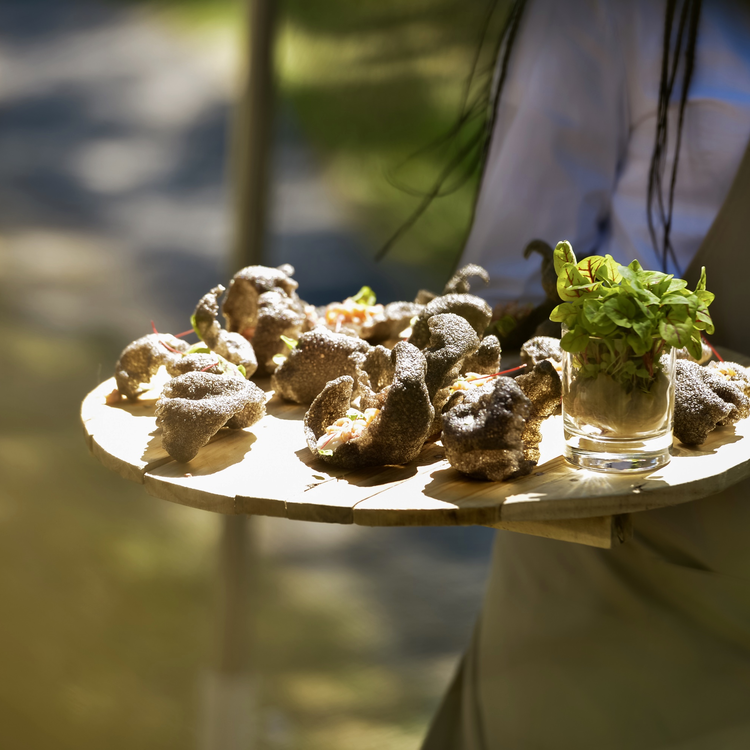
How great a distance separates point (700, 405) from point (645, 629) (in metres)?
0.45

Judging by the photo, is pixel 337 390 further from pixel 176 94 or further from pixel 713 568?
pixel 176 94

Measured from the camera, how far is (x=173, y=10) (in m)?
1.84

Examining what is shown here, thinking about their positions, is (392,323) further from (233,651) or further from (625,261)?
(233,651)

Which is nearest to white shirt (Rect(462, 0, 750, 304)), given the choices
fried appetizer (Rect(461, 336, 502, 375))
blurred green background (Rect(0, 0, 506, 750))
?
fried appetizer (Rect(461, 336, 502, 375))

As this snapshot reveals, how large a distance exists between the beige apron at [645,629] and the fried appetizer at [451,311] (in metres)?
0.35

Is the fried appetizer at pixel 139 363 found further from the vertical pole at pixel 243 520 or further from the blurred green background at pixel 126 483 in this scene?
the blurred green background at pixel 126 483

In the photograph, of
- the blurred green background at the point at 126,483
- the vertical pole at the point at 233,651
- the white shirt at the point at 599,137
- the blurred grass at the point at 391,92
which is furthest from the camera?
the blurred green background at the point at 126,483

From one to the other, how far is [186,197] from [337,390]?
4.72ft

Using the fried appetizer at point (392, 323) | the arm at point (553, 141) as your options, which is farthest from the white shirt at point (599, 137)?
the fried appetizer at point (392, 323)

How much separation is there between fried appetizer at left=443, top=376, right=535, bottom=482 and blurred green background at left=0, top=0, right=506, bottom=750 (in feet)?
3.63

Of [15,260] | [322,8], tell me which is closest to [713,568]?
[322,8]

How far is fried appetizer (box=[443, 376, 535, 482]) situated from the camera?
65 centimetres

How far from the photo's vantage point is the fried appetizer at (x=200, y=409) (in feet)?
2.28

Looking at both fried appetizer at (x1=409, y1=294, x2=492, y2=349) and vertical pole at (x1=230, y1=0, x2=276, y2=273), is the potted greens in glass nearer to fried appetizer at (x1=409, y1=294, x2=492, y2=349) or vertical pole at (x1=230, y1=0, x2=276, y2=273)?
fried appetizer at (x1=409, y1=294, x2=492, y2=349)
